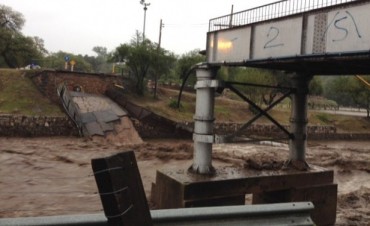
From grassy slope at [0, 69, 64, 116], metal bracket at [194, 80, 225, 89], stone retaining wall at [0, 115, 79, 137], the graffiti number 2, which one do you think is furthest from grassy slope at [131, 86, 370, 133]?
the graffiti number 2

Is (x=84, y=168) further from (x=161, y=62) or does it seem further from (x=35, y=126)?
(x=161, y=62)

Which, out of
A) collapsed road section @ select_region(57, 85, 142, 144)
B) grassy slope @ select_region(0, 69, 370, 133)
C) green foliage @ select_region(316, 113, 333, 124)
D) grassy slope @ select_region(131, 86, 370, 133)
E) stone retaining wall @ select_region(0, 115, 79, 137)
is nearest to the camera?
collapsed road section @ select_region(57, 85, 142, 144)

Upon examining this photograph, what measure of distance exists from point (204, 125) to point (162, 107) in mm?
25717

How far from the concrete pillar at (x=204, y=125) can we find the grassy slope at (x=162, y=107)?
837 inches

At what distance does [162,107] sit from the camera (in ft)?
119

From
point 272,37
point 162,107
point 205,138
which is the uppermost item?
point 272,37

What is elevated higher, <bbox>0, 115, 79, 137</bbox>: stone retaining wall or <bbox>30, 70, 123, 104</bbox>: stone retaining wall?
<bbox>30, 70, 123, 104</bbox>: stone retaining wall

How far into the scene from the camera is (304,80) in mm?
12859

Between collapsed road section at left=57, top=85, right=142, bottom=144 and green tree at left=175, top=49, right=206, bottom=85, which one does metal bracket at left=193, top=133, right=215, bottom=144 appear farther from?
green tree at left=175, top=49, right=206, bottom=85

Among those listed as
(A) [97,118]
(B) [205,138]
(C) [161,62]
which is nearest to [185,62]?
A: (C) [161,62]

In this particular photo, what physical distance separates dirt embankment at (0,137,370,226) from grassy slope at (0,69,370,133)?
3431 millimetres

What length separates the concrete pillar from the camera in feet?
34.9

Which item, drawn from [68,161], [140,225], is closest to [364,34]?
[140,225]

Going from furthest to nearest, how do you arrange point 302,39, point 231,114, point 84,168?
point 231,114, point 84,168, point 302,39
